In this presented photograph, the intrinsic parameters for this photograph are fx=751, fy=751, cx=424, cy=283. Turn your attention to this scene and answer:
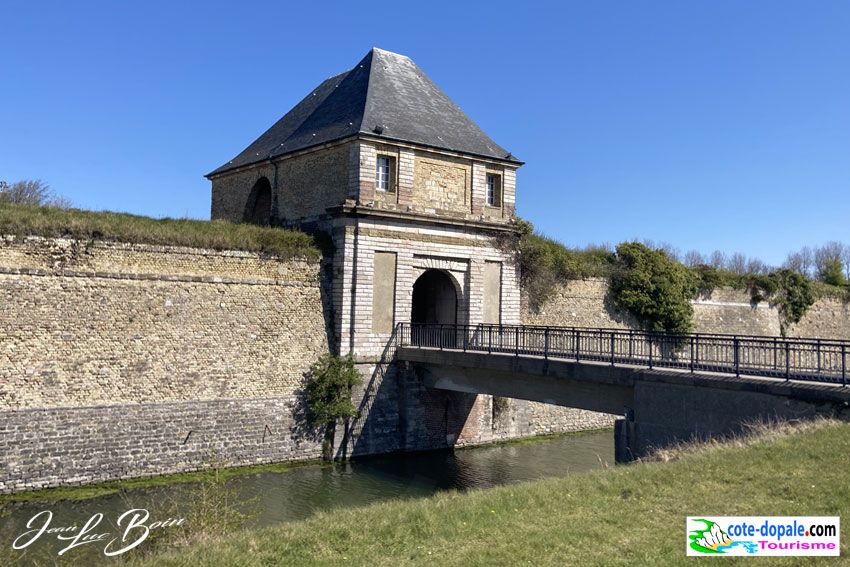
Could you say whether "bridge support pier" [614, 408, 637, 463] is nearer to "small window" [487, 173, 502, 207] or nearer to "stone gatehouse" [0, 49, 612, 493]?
"stone gatehouse" [0, 49, 612, 493]

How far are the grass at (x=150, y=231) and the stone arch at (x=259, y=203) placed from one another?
238 inches

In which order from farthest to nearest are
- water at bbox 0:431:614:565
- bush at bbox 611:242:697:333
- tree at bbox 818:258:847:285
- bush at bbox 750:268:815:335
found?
1. tree at bbox 818:258:847:285
2. bush at bbox 750:268:815:335
3. bush at bbox 611:242:697:333
4. water at bbox 0:431:614:565

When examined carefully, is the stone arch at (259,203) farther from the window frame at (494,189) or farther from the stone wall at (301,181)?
the window frame at (494,189)

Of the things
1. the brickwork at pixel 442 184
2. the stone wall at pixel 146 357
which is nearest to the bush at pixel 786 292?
the brickwork at pixel 442 184

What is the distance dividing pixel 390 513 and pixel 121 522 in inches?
256

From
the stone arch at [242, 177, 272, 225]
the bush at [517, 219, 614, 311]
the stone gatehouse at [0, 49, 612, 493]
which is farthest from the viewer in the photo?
the stone arch at [242, 177, 272, 225]

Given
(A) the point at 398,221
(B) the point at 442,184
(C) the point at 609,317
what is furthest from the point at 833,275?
(A) the point at 398,221

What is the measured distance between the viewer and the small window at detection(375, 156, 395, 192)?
2216cm

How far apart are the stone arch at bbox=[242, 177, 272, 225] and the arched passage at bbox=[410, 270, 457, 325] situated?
6050 mm

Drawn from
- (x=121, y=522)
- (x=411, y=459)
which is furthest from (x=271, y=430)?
(x=121, y=522)

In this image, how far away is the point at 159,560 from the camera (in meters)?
8.51

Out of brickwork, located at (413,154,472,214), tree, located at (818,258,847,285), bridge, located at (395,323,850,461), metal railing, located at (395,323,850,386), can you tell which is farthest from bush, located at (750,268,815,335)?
bridge, located at (395,323,850,461)

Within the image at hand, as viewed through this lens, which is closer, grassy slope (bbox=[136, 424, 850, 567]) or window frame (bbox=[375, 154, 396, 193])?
grassy slope (bbox=[136, 424, 850, 567])

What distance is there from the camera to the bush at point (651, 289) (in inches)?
1120
